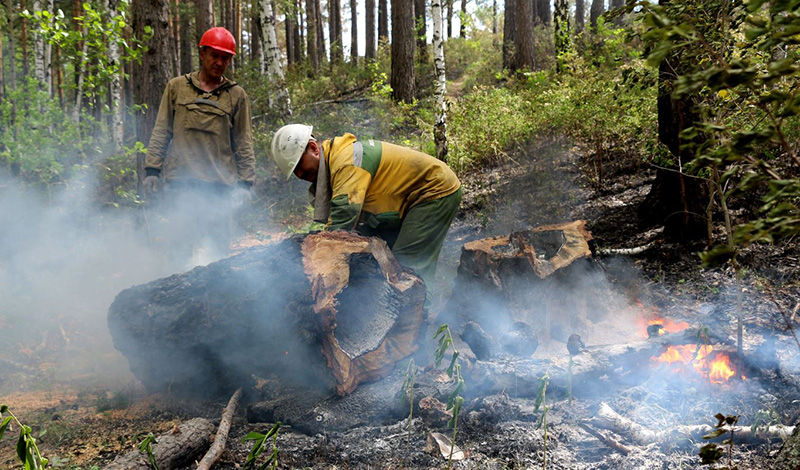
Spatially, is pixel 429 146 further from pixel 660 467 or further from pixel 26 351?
pixel 660 467

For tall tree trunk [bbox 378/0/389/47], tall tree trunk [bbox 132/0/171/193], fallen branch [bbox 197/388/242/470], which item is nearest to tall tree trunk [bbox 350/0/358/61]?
tall tree trunk [bbox 378/0/389/47]

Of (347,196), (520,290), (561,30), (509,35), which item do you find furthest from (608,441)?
(509,35)

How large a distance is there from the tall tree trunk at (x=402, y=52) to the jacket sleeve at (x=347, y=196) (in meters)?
7.93

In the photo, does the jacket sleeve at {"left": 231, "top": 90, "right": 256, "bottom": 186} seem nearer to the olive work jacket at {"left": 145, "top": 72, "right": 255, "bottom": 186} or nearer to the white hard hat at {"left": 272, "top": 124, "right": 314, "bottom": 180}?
the olive work jacket at {"left": 145, "top": 72, "right": 255, "bottom": 186}

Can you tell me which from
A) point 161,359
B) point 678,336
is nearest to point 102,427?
point 161,359

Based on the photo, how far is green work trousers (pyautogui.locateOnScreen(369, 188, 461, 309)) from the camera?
408 centimetres

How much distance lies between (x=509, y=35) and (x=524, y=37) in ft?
4.72

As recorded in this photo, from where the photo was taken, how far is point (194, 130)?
184 inches

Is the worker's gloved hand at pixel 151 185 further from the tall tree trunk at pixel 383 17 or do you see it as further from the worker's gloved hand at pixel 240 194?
the tall tree trunk at pixel 383 17

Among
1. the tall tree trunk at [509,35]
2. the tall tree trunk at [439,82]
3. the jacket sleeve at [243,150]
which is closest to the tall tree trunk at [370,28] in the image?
the tall tree trunk at [509,35]

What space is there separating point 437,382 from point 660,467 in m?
1.24

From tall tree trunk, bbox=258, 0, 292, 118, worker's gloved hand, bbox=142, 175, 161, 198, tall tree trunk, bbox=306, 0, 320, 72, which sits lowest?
worker's gloved hand, bbox=142, 175, 161, 198

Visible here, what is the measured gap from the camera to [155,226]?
18.2ft

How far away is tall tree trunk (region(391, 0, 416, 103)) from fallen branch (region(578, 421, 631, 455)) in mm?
9280
